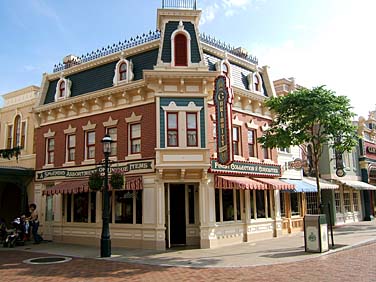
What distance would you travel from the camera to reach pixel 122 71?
60.5 feet

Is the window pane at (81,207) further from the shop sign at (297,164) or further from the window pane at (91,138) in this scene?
the shop sign at (297,164)

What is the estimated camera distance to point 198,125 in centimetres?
1636

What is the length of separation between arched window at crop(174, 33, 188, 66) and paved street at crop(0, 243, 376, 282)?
9.19m

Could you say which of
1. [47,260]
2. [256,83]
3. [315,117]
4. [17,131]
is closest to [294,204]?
[256,83]

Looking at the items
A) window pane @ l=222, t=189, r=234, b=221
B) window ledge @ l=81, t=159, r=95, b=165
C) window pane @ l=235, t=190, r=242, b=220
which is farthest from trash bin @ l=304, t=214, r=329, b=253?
window ledge @ l=81, t=159, r=95, b=165

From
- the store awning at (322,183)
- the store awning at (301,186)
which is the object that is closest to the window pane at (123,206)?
the store awning at (301,186)

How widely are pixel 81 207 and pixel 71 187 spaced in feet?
5.70

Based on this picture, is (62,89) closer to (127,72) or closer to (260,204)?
(127,72)

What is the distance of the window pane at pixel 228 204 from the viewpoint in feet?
57.1

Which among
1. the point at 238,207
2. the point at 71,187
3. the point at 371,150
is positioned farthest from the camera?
the point at 371,150

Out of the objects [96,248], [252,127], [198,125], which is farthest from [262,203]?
[96,248]

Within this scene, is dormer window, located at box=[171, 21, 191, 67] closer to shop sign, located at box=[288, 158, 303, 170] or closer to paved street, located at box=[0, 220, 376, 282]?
paved street, located at box=[0, 220, 376, 282]

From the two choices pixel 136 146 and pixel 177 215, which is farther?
pixel 136 146

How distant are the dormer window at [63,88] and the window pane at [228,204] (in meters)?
10.4
